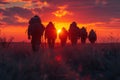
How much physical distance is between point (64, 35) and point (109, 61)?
26.6 meters

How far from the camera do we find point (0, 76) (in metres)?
15.2

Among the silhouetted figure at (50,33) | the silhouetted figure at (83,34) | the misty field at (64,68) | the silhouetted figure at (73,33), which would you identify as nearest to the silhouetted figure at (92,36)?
the silhouetted figure at (83,34)

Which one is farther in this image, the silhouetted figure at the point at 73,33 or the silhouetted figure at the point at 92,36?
the silhouetted figure at the point at 92,36

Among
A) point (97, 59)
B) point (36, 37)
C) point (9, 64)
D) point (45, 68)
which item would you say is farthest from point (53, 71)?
point (36, 37)

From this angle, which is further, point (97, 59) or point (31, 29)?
point (31, 29)

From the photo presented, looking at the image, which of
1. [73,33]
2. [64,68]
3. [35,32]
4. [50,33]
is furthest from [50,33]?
[64,68]

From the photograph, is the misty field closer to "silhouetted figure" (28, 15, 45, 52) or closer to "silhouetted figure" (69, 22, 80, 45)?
"silhouetted figure" (28, 15, 45, 52)

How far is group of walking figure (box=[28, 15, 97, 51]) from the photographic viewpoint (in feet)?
89.6

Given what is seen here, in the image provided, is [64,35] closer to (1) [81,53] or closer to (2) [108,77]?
(1) [81,53]

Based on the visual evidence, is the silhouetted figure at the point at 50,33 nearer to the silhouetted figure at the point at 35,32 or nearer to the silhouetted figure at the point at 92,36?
the silhouetted figure at the point at 35,32

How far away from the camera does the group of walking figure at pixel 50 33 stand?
2731 cm

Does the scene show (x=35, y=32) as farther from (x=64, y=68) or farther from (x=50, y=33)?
(x=64, y=68)

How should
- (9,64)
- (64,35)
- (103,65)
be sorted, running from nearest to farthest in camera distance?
(9,64)
(103,65)
(64,35)

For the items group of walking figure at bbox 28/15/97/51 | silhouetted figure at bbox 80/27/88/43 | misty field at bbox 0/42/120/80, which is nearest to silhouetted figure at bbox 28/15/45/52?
group of walking figure at bbox 28/15/97/51
